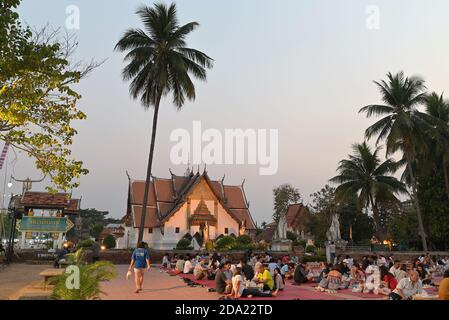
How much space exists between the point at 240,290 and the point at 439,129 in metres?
32.6

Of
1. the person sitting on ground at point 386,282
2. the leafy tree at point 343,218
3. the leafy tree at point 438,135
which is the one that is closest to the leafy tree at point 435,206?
the leafy tree at point 438,135

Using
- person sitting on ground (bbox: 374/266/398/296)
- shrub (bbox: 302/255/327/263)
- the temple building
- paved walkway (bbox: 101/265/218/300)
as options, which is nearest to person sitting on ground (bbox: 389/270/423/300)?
person sitting on ground (bbox: 374/266/398/296)

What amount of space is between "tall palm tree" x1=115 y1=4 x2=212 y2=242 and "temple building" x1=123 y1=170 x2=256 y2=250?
45.9 ft

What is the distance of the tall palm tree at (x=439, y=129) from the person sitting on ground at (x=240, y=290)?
29350 mm

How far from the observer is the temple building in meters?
42.3

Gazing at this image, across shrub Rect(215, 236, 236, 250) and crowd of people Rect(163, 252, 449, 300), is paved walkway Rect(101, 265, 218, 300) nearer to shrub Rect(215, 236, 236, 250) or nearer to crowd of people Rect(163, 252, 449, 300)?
crowd of people Rect(163, 252, 449, 300)

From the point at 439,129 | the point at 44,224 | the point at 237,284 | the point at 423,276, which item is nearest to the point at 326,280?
the point at 237,284

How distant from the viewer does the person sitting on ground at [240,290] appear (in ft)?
38.4

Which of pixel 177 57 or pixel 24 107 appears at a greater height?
pixel 177 57

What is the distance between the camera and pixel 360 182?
42.1 metres

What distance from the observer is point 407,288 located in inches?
416
